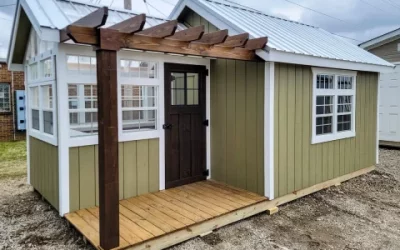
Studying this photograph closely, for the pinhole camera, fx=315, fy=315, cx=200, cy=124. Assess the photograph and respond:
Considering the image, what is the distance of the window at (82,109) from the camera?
3.84 metres

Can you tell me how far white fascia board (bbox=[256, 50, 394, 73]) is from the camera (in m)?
4.05

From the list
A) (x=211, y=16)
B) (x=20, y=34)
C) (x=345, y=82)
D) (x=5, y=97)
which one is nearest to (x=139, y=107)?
(x=211, y=16)

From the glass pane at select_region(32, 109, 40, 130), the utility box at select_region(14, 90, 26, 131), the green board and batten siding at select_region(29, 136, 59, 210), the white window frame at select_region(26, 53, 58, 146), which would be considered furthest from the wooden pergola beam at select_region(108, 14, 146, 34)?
the utility box at select_region(14, 90, 26, 131)

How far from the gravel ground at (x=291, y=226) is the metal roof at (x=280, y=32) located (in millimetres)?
2207

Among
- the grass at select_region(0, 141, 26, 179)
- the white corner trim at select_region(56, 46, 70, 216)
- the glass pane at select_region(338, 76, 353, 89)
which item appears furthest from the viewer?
A: the grass at select_region(0, 141, 26, 179)

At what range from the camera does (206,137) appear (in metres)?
5.15

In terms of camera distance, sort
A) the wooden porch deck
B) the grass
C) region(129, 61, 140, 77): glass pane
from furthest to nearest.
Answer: the grass < region(129, 61, 140, 77): glass pane < the wooden porch deck

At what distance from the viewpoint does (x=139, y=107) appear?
4.35m

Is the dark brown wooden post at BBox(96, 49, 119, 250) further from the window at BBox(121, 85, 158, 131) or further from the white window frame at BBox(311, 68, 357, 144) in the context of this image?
the white window frame at BBox(311, 68, 357, 144)

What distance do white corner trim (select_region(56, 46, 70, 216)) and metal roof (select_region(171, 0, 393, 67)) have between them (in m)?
2.38

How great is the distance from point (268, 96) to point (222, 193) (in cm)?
Result: 151

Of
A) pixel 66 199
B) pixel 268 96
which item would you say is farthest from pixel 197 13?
pixel 66 199

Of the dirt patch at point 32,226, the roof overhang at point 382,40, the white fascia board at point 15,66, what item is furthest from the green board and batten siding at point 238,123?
the roof overhang at point 382,40

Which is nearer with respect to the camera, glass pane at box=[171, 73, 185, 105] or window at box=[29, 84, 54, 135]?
window at box=[29, 84, 54, 135]
